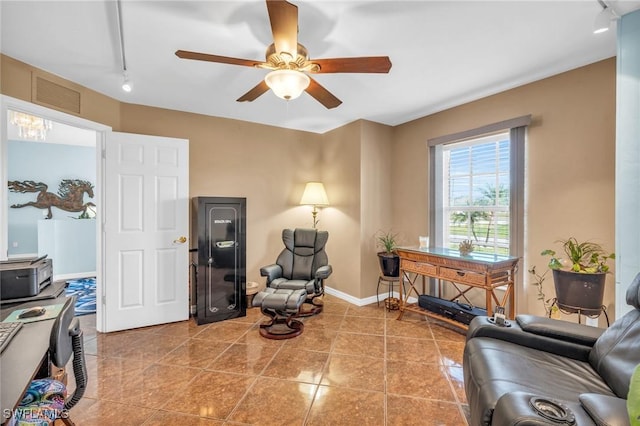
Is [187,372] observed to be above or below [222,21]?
below

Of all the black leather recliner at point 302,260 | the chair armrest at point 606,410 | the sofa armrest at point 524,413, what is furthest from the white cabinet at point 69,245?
the chair armrest at point 606,410

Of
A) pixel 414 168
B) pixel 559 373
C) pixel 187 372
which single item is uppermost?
pixel 414 168

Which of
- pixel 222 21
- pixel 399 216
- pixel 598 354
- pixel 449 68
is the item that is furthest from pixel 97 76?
pixel 598 354

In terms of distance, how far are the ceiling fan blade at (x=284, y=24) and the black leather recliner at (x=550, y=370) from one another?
199 cm

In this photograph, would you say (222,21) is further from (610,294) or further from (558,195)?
(610,294)

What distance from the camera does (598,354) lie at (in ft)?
5.01

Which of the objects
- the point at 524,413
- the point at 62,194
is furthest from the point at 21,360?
the point at 62,194

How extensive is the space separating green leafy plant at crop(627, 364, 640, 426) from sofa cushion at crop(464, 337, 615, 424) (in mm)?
736

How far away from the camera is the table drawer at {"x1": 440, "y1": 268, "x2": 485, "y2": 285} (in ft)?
8.65

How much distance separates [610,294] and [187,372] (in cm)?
349

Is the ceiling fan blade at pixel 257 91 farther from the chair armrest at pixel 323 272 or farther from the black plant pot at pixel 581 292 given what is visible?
the black plant pot at pixel 581 292

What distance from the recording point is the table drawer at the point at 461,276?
2.64 meters

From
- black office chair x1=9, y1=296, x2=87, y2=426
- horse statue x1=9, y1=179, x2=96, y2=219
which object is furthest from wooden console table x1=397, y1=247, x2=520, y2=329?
horse statue x1=9, y1=179, x2=96, y2=219

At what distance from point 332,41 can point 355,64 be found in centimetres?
53
